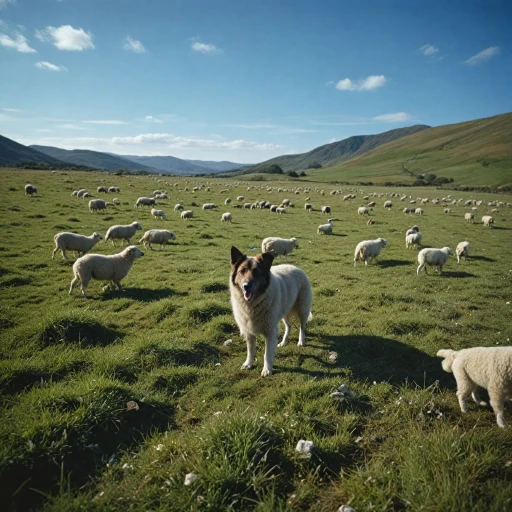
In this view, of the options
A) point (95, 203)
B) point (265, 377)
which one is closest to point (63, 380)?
point (265, 377)

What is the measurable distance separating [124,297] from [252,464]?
9123mm

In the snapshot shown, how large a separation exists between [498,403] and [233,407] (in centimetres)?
429

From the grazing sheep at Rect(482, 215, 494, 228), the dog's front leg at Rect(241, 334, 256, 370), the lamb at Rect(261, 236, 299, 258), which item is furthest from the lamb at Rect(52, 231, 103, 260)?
the grazing sheep at Rect(482, 215, 494, 228)

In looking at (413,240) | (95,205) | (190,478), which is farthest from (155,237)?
(413,240)

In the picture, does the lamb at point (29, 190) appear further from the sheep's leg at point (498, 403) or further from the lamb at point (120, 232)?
the sheep's leg at point (498, 403)

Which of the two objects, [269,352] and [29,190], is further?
[29,190]

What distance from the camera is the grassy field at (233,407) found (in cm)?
333

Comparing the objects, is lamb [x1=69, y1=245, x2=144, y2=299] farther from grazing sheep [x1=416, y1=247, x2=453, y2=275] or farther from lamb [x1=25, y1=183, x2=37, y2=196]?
lamb [x1=25, y1=183, x2=37, y2=196]

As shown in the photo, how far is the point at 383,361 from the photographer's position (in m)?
6.75

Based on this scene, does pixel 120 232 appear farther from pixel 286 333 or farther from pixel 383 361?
pixel 383 361

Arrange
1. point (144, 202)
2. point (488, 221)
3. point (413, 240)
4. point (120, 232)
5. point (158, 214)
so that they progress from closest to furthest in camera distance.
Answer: point (120, 232) < point (413, 240) < point (158, 214) < point (488, 221) < point (144, 202)

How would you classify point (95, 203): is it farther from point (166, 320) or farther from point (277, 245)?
point (166, 320)

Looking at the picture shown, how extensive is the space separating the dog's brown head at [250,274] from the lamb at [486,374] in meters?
3.87

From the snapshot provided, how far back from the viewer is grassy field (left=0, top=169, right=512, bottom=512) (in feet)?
10.9
